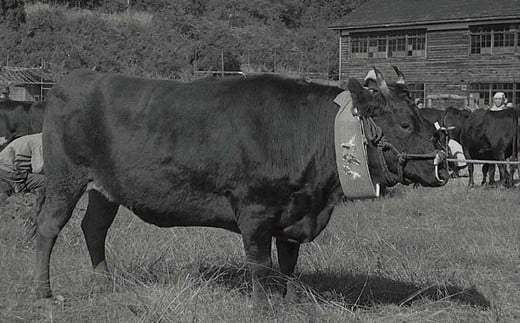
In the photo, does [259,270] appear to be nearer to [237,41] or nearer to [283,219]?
[283,219]

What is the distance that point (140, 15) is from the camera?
6159 cm

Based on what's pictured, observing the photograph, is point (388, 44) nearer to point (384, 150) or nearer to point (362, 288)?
point (362, 288)

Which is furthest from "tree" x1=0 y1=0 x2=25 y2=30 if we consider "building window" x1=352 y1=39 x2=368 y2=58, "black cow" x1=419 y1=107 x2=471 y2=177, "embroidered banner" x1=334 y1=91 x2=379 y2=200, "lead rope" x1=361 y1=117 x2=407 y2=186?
"lead rope" x1=361 y1=117 x2=407 y2=186

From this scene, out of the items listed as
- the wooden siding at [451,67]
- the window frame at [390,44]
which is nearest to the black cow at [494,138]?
the wooden siding at [451,67]

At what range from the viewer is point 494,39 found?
3869 cm

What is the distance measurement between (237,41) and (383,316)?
5252cm

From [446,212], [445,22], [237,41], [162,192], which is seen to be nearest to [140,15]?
[237,41]

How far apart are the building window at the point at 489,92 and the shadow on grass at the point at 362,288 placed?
105ft

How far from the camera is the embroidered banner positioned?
16.6 feet

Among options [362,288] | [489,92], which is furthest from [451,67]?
[362,288]

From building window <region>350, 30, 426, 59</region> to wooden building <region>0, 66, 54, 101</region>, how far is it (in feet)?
59.9

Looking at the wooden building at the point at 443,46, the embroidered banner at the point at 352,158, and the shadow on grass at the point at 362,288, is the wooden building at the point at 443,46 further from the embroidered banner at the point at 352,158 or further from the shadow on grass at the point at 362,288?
the embroidered banner at the point at 352,158

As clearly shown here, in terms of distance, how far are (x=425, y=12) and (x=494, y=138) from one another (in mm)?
26839

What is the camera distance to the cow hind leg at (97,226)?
6.45 metres
